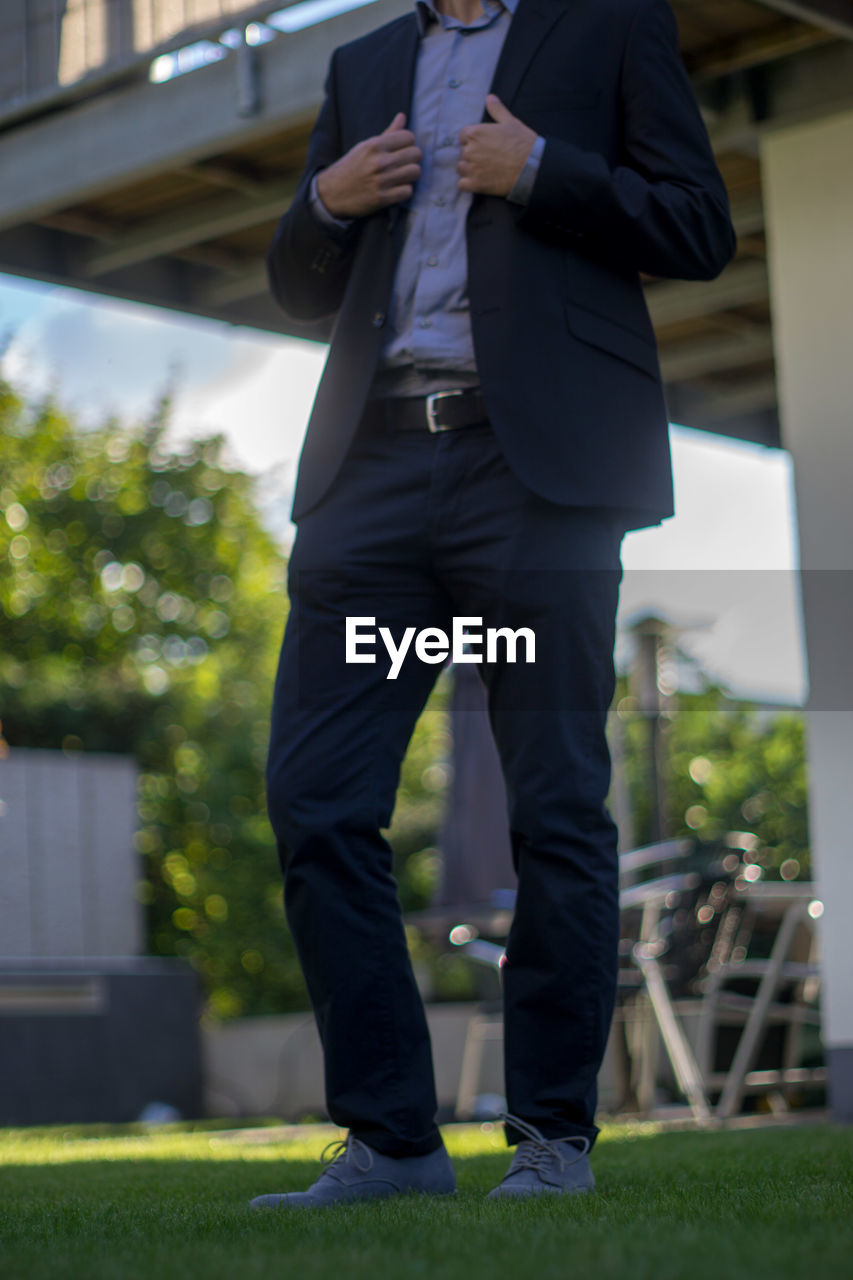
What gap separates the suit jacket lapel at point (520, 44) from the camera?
226 centimetres

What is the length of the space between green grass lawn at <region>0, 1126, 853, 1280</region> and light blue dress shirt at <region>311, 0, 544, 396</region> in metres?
1.09

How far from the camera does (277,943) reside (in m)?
16.9

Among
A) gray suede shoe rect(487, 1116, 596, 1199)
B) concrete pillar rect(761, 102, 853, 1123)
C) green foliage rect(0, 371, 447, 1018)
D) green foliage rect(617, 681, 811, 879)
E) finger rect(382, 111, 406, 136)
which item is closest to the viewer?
gray suede shoe rect(487, 1116, 596, 1199)

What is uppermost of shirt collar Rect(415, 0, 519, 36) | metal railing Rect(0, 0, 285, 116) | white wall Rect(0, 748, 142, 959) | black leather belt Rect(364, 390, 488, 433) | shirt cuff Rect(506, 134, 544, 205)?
metal railing Rect(0, 0, 285, 116)

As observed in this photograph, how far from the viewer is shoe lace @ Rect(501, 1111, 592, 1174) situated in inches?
76.4

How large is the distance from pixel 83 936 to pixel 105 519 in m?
12.9

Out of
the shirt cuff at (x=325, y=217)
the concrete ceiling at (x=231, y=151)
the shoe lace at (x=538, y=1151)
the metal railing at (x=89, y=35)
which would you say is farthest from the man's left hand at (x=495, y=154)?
the metal railing at (x=89, y=35)

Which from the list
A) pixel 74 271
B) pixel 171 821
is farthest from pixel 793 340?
pixel 171 821

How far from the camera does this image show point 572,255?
2.20 m

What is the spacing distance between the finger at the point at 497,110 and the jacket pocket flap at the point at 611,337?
0.27m

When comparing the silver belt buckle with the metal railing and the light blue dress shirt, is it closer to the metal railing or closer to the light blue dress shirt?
the light blue dress shirt

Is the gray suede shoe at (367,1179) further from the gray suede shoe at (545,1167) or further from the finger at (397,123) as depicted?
the finger at (397,123)

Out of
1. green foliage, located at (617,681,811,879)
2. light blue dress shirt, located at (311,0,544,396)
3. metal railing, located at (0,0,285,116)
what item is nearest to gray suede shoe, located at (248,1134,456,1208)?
light blue dress shirt, located at (311,0,544,396)

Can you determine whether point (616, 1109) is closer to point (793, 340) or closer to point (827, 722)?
point (827, 722)
